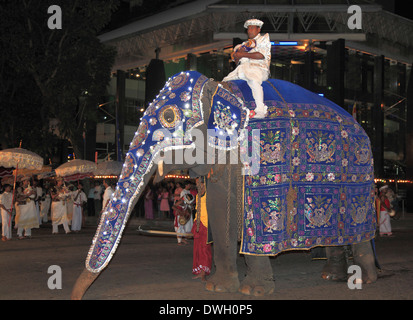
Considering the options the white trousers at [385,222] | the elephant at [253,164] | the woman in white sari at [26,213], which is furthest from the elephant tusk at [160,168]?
the white trousers at [385,222]

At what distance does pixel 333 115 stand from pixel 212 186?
87.4 inches

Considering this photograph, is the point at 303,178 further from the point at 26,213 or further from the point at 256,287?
the point at 26,213

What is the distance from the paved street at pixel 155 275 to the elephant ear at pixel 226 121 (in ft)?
6.74

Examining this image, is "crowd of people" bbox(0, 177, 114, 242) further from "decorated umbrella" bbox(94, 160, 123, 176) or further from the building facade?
the building facade

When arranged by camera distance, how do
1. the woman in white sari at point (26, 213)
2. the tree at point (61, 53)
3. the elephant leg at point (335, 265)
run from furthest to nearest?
the tree at point (61, 53) → the woman in white sari at point (26, 213) → the elephant leg at point (335, 265)

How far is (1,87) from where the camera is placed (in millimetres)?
26203

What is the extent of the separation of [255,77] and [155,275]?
3.65 meters

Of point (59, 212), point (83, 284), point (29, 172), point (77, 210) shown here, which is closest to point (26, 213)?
point (59, 212)

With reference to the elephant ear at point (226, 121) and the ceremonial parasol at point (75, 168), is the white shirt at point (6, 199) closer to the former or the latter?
the ceremonial parasol at point (75, 168)

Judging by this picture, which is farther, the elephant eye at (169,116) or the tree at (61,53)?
the tree at (61,53)

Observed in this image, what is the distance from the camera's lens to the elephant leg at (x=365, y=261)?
8.87m

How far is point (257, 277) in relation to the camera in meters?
7.67

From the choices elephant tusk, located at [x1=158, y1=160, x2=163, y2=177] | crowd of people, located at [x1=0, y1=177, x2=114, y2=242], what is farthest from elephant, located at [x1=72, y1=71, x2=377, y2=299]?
crowd of people, located at [x1=0, y1=177, x2=114, y2=242]

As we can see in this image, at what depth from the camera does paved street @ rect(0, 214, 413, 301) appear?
7.74 metres
